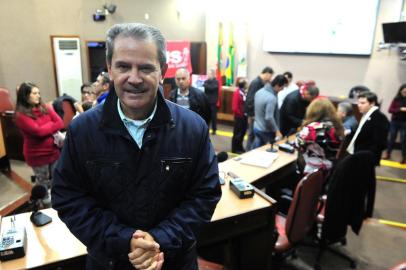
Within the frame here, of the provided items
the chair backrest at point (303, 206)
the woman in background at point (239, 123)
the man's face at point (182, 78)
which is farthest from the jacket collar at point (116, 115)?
the woman in background at point (239, 123)

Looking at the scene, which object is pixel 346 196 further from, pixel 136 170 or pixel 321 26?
pixel 321 26

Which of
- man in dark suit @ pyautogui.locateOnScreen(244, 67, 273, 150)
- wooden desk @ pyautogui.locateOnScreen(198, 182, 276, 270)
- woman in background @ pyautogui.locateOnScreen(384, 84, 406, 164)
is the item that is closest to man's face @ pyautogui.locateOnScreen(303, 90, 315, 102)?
man in dark suit @ pyautogui.locateOnScreen(244, 67, 273, 150)

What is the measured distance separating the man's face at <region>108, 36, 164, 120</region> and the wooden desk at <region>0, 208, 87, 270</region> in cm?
98

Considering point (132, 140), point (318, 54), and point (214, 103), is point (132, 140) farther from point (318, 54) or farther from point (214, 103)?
point (318, 54)

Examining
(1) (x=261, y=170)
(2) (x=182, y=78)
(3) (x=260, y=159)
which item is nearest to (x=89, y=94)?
(2) (x=182, y=78)

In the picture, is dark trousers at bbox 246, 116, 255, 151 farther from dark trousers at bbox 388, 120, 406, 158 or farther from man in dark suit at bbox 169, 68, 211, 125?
dark trousers at bbox 388, 120, 406, 158

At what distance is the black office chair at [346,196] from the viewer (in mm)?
2484

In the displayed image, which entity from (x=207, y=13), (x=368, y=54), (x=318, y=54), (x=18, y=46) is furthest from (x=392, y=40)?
(x=18, y=46)

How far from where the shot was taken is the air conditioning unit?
7051 millimetres

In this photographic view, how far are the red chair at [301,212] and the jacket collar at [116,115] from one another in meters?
1.43

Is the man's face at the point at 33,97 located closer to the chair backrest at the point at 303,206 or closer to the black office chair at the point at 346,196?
the chair backrest at the point at 303,206

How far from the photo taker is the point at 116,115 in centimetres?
117

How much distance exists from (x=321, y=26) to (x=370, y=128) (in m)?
4.29

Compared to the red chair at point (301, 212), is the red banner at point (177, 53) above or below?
above
